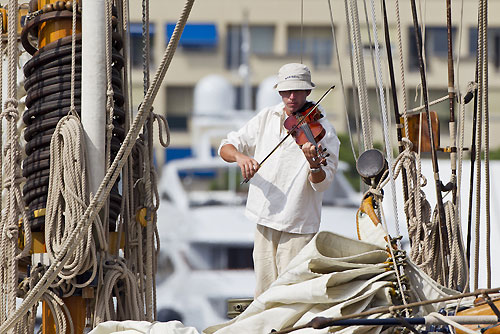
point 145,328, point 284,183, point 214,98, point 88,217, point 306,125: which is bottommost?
point 145,328

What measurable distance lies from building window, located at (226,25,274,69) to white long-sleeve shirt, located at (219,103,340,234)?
112 ft

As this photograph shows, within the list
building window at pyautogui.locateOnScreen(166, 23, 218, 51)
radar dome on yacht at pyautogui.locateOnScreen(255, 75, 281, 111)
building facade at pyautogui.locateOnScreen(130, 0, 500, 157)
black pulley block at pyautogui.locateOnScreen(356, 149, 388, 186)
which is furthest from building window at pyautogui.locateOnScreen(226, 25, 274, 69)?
black pulley block at pyautogui.locateOnScreen(356, 149, 388, 186)

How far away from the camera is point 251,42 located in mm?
39781

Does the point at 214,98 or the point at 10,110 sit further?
the point at 214,98

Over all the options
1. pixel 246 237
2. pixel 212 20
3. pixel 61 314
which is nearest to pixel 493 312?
pixel 61 314

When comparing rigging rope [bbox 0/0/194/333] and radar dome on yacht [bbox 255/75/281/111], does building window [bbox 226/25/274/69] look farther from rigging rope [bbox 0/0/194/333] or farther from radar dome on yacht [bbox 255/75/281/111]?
rigging rope [bbox 0/0/194/333]

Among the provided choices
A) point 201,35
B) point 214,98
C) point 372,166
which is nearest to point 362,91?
point 372,166

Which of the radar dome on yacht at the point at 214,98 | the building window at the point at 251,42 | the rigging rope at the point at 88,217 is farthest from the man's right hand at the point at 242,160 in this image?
the building window at the point at 251,42

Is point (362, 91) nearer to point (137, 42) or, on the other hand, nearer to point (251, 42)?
point (137, 42)

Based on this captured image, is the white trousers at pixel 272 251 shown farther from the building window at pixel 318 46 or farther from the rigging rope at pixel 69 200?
the building window at pixel 318 46

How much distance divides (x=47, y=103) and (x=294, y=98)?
3.87 feet

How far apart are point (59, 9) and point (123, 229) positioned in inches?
43.4

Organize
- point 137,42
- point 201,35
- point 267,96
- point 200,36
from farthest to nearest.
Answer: point 200,36, point 201,35, point 137,42, point 267,96

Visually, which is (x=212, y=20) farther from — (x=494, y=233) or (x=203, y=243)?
(x=494, y=233)
